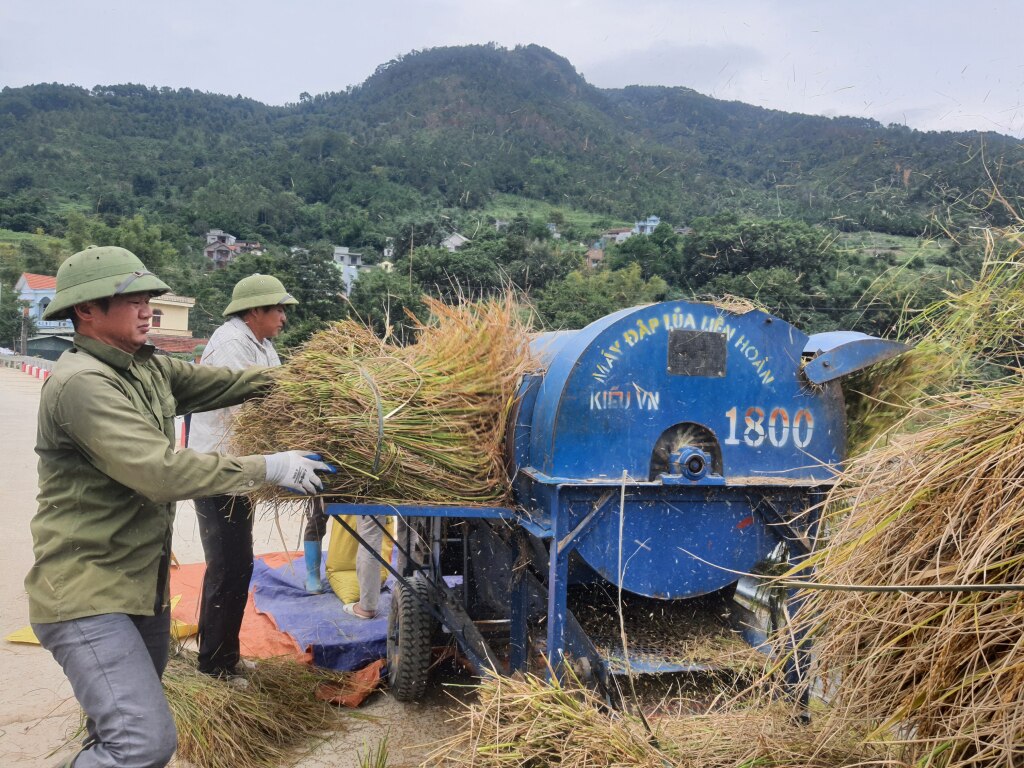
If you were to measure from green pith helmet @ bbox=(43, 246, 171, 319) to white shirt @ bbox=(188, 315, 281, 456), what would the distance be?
146cm

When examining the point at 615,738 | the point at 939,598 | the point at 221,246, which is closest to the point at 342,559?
the point at 615,738

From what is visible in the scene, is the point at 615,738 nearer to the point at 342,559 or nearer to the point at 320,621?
the point at 320,621

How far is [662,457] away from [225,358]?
2.48 meters

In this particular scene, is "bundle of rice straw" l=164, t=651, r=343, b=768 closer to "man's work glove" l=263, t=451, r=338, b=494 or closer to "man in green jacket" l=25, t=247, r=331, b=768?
"man in green jacket" l=25, t=247, r=331, b=768

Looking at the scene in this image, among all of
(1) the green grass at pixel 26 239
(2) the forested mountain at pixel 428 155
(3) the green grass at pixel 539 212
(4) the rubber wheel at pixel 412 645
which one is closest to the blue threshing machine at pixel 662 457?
(4) the rubber wheel at pixel 412 645

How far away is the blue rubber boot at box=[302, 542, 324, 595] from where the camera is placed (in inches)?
240

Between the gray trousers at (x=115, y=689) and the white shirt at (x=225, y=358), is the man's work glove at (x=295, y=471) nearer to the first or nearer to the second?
the gray trousers at (x=115, y=689)

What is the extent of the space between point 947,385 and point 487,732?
7.96 feet

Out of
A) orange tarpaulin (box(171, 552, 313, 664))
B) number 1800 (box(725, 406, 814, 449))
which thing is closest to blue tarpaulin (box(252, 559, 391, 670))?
orange tarpaulin (box(171, 552, 313, 664))

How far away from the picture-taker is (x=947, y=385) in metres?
3.36

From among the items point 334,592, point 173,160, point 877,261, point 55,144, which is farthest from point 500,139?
point 334,592

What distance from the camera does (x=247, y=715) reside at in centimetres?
389

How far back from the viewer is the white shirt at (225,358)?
14.3 ft

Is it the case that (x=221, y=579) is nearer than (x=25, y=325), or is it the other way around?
(x=221, y=579)
